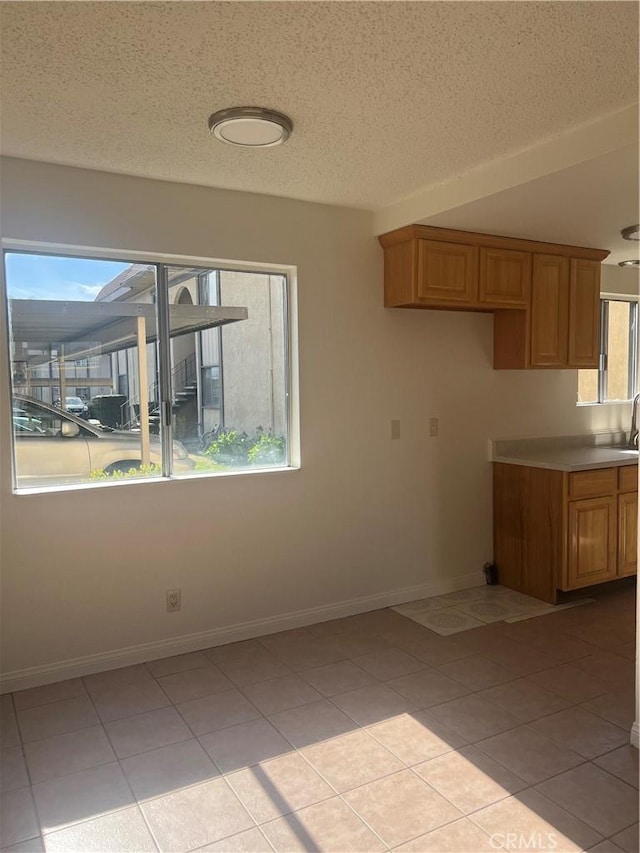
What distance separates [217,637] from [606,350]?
3732 mm

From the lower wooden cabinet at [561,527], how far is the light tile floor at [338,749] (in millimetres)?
566

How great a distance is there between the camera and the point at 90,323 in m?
3.14

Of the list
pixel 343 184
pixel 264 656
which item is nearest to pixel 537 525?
pixel 264 656

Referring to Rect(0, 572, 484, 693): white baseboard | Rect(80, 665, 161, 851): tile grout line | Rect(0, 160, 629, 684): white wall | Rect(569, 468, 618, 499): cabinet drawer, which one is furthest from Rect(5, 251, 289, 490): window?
Rect(569, 468, 618, 499): cabinet drawer

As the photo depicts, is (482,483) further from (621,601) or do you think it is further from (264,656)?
(264,656)

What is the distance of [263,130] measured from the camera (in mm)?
2449

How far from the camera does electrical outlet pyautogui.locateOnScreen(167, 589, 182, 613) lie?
3.32m

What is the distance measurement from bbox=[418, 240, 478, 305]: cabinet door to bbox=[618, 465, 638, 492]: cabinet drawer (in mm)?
1528

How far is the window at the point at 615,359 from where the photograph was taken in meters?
5.09

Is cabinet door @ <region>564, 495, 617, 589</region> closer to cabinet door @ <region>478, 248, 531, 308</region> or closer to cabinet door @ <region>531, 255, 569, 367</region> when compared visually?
cabinet door @ <region>531, 255, 569, 367</region>

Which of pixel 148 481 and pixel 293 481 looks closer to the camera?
pixel 148 481
